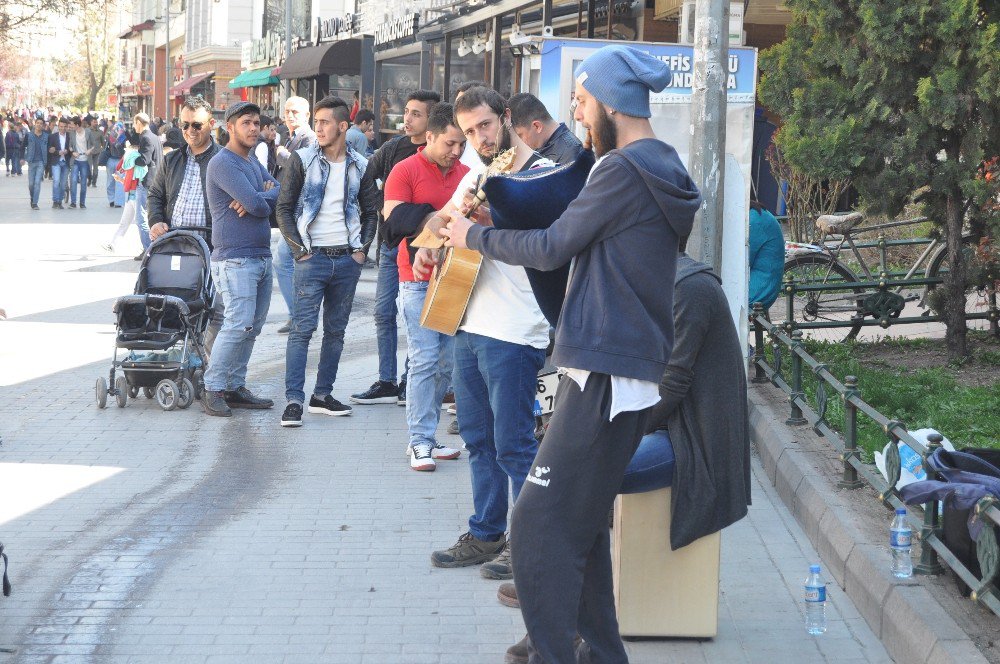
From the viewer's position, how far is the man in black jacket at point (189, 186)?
937cm

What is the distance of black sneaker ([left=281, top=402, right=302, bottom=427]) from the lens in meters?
8.30

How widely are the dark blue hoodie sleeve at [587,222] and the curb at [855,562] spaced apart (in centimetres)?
179

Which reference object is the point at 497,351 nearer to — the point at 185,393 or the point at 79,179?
the point at 185,393

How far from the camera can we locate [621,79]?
3.71 m

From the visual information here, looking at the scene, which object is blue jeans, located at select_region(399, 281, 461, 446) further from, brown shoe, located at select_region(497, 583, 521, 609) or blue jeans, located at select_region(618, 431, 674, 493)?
blue jeans, located at select_region(618, 431, 674, 493)

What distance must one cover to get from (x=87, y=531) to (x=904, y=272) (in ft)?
27.4

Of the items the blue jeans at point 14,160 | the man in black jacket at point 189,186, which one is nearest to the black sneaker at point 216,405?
the man in black jacket at point 189,186

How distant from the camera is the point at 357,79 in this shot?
35125 millimetres

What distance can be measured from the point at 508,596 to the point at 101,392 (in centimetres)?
449

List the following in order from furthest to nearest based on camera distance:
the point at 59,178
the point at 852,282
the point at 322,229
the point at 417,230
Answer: the point at 59,178 → the point at 852,282 → the point at 322,229 → the point at 417,230

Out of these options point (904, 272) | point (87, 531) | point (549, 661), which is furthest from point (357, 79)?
point (549, 661)

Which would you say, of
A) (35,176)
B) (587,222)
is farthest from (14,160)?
(587,222)

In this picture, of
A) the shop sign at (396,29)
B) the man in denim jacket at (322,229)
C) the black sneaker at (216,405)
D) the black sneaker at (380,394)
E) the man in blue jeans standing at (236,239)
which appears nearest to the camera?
the man in denim jacket at (322,229)

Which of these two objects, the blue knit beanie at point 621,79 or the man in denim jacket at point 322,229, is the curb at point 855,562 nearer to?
the blue knit beanie at point 621,79
